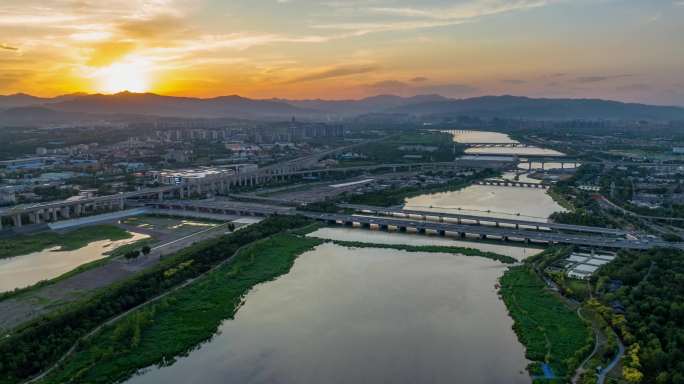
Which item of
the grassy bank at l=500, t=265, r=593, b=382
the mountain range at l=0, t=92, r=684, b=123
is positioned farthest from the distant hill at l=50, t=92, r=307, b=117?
the grassy bank at l=500, t=265, r=593, b=382

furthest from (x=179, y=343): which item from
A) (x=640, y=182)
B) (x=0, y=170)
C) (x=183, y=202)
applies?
(x=0, y=170)

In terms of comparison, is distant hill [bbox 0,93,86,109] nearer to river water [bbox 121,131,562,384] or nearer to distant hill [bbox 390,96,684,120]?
distant hill [bbox 390,96,684,120]

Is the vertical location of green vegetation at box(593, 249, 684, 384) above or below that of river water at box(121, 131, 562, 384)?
above

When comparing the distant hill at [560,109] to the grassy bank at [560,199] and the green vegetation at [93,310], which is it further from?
the green vegetation at [93,310]

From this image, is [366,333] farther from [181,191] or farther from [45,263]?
[181,191]

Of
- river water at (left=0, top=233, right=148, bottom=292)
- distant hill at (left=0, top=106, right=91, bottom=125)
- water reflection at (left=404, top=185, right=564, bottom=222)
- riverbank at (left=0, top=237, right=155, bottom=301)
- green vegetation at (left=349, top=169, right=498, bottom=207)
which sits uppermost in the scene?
distant hill at (left=0, top=106, right=91, bottom=125)

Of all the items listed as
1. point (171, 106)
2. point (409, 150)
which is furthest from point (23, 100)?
point (409, 150)
